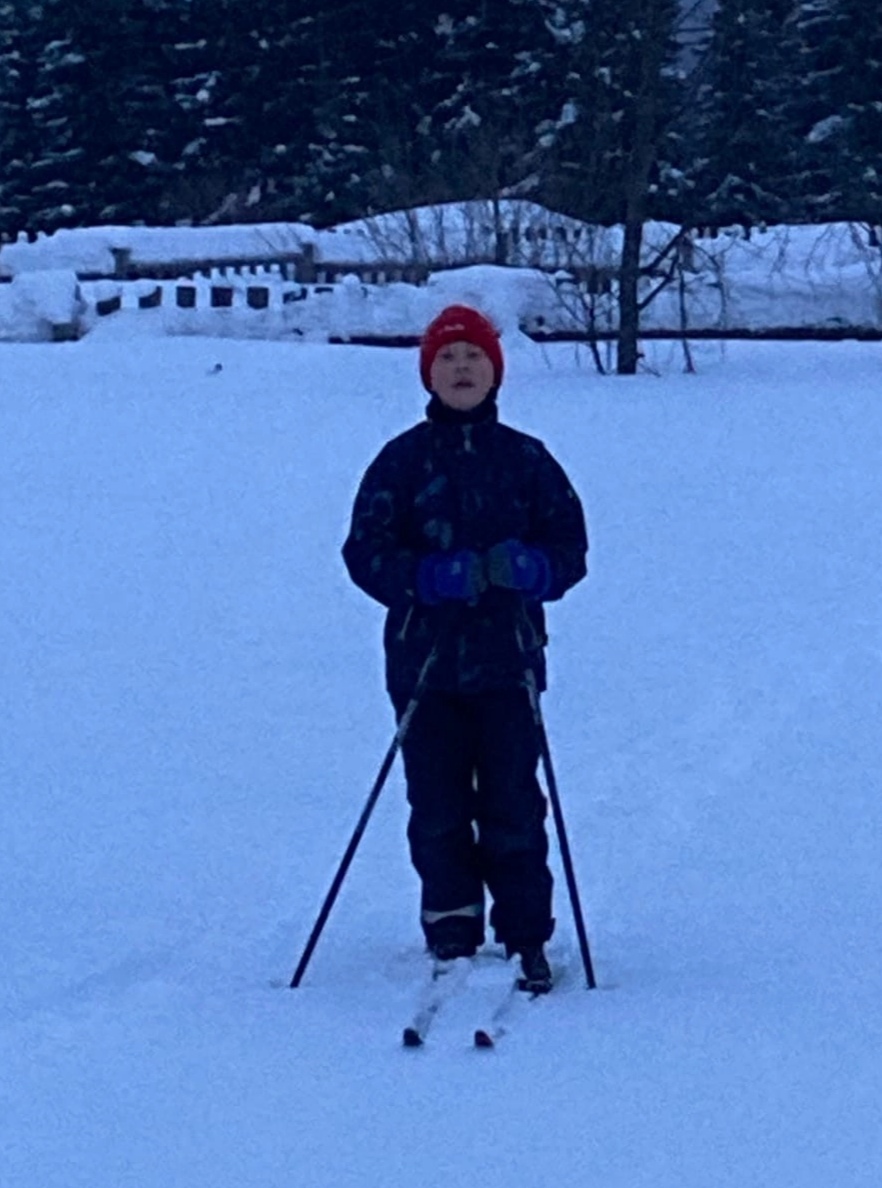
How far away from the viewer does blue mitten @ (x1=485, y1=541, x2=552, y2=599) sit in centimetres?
451

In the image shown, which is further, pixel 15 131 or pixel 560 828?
pixel 15 131

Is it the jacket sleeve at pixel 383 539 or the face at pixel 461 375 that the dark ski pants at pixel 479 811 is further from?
the face at pixel 461 375

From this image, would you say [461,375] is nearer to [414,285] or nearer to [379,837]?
[379,837]

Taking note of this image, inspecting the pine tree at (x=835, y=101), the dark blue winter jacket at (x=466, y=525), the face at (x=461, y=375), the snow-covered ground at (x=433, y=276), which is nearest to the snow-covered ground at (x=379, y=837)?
the dark blue winter jacket at (x=466, y=525)

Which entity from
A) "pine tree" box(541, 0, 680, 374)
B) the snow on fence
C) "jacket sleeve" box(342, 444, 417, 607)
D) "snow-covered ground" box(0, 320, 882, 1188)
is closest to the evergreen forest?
"pine tree" box(541, 0, 680, 374)

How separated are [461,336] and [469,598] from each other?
0.56 meters

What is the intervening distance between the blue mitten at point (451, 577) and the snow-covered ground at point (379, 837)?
86 centimetres

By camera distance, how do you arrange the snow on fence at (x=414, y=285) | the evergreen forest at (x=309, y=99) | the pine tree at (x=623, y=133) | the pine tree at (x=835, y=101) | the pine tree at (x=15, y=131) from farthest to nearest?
the pine tree at (x=15, y=131) < the evergreen forest at (x=309, y=99) < the pine tree at (x=835, y=101) < the snow on fence at (x=414, y=285) < the pine tree at (x=623, y=133)

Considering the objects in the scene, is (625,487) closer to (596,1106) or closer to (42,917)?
(42,917)

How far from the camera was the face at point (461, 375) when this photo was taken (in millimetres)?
4609

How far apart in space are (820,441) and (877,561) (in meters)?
3.84

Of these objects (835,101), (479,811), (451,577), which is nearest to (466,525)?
(451,577)

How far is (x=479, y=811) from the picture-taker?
488cm

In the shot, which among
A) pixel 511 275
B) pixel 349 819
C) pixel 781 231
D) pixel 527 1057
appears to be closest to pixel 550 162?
pixel 781 231
